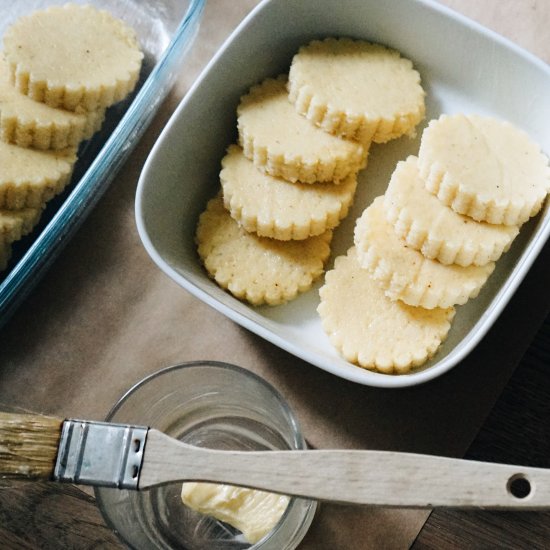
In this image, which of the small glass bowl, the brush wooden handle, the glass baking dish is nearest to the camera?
the brush wooden handle

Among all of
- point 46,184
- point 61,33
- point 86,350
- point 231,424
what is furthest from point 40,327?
point 61,33

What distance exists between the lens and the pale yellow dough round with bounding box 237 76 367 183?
1.15 metres

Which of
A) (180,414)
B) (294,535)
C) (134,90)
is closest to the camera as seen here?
(294,535)

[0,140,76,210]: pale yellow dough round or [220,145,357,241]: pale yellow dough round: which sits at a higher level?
[220,145,357,241]: pale yellow dough round

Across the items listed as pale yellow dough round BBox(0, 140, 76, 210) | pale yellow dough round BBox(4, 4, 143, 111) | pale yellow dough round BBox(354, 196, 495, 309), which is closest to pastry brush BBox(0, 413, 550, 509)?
pale yellow dough round BBox(354, 196, 495, 309)

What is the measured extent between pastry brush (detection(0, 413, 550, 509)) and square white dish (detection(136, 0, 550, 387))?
21cm

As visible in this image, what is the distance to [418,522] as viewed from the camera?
44.1 inches

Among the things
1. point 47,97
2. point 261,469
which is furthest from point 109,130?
point 261,469

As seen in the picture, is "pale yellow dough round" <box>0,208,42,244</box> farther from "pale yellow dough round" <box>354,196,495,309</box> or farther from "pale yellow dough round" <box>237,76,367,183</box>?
"pale yellow dough round" <box>354,196,495,309</box>

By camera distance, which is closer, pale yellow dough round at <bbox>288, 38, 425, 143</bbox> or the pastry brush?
the pastry brush

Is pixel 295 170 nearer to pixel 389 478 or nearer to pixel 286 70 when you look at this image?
pixel 286 70

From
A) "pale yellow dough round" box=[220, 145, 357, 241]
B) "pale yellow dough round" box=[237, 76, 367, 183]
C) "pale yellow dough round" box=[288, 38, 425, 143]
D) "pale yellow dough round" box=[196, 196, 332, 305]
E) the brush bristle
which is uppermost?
"pale yellow dough round" box=[288, 38, 425, 143]

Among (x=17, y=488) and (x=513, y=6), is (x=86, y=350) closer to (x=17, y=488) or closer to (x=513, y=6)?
(x=17, y=488)

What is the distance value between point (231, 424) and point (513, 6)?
0.75 metres
